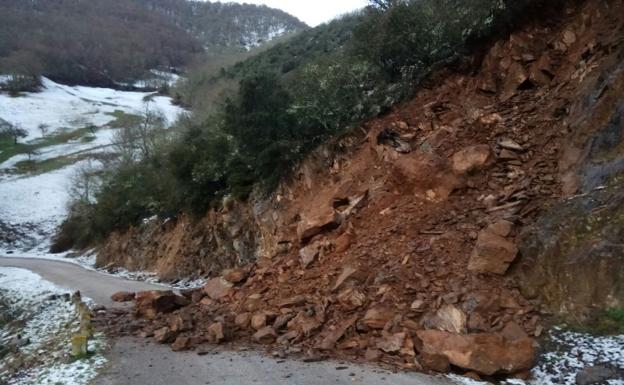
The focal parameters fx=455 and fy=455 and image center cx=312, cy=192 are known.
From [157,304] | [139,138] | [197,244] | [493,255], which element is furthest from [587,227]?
[139,138]

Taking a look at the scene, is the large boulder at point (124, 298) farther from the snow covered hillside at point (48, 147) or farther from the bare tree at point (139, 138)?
the snow covered hillside at point (48, 147)

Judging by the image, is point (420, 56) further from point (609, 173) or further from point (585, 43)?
point (609, 173)

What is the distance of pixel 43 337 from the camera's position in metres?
10.5

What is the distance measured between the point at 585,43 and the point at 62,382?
463 inches

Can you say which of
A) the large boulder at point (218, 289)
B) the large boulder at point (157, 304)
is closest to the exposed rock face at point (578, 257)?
the large boulder at point (218, 289)

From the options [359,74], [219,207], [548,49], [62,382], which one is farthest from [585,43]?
[219,207]

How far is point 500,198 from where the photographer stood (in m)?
8.52

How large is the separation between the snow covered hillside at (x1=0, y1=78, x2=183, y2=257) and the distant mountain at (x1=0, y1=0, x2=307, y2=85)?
10368mm

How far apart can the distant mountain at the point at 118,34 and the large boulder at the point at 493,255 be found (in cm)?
10638

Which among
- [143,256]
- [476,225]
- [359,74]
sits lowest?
[143,256]

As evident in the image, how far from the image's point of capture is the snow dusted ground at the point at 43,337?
7.52 meters

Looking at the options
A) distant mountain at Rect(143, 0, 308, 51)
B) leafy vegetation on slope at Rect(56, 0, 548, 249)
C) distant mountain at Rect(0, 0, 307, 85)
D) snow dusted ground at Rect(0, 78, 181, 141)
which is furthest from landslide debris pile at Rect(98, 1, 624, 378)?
distant mountain at Rect(143, 0, 308, 51)

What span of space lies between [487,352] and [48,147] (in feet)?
237

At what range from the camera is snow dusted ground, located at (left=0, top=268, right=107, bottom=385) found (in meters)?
7.52
